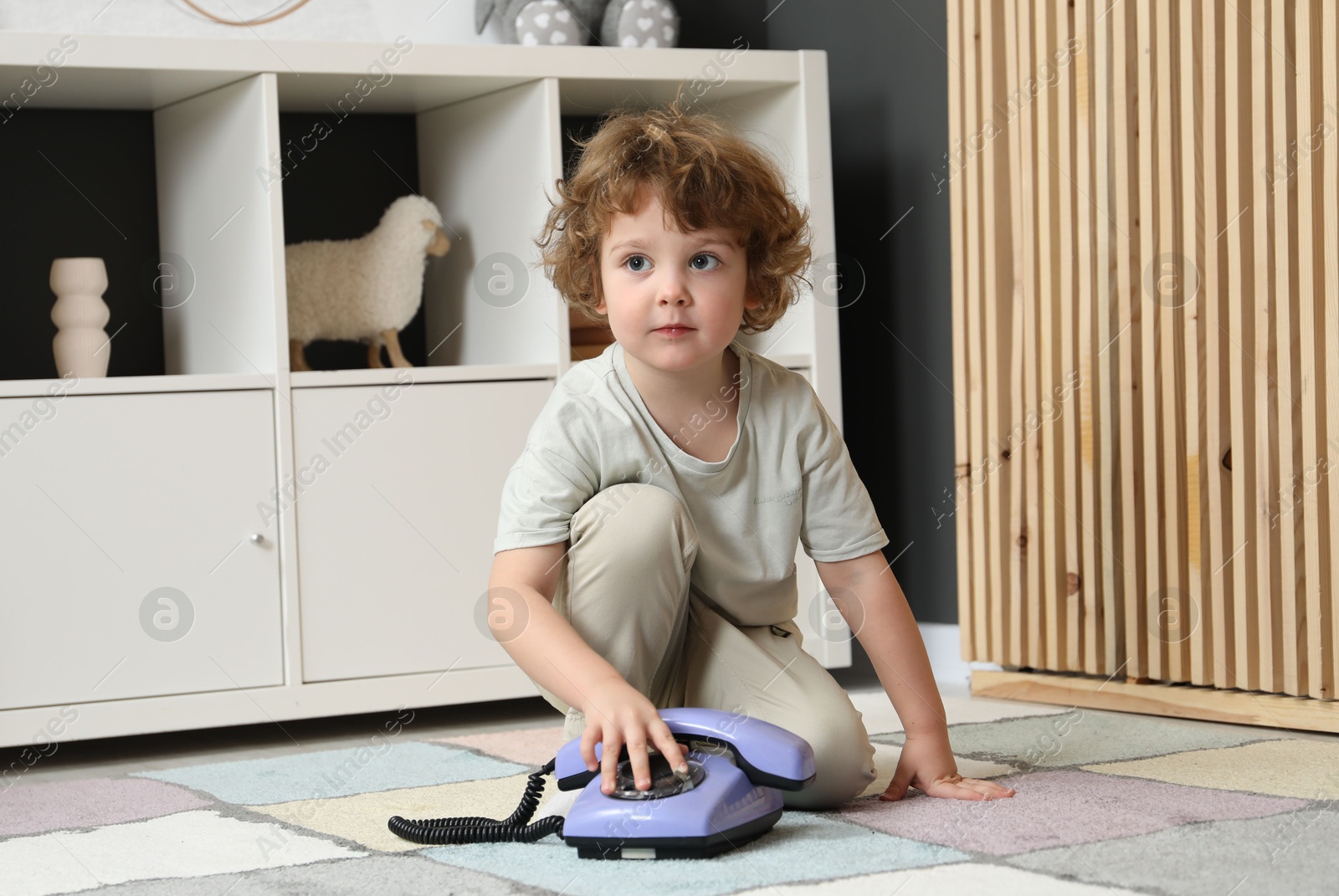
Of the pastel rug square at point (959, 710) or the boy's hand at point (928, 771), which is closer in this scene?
the boy's hand at point (928, 771)

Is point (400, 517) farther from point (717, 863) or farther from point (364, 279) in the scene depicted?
point (717, 863)

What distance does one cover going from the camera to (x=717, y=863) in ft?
3.64

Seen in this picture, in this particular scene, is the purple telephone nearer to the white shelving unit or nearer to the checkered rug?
the checkered rug

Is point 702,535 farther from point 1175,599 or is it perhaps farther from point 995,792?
point 1175,599

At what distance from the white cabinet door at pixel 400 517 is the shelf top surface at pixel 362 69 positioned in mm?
451

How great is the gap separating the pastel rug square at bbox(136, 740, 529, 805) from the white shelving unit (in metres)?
0.19


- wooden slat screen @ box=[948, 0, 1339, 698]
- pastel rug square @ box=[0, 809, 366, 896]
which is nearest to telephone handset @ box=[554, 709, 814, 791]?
pastel rug square @ box=[0, 809, 366, 896]

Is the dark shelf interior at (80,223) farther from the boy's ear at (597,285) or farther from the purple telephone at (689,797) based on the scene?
the purple telephone at (689,797)

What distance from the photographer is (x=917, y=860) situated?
110 centimetres

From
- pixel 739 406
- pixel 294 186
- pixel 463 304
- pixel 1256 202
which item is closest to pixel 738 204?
pixel 739 406

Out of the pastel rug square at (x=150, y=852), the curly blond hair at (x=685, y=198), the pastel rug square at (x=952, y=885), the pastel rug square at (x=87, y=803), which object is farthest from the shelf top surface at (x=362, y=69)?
the pastel rug square at (x=952, y=885)

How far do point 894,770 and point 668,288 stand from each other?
0.61 meters

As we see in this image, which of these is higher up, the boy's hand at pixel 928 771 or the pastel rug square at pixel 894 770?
the boy's hand at pixel 928 771

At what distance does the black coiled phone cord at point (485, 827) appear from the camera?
3.96ft
